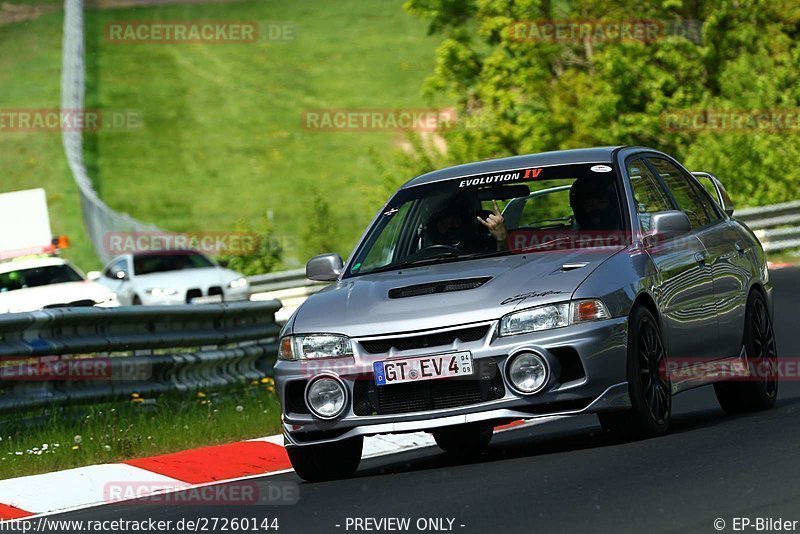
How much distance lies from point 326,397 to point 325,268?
1239 mm

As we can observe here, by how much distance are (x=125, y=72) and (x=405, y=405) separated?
202 ft

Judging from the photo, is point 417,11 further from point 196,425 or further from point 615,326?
point 615,326

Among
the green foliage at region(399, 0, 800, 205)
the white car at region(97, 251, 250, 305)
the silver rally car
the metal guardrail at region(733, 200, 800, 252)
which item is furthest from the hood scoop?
the green foliage at region(399, 0, 800, 205)

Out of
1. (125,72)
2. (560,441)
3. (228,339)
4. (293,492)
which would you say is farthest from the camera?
(125,72)

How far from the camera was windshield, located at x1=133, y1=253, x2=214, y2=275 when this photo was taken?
3030cm

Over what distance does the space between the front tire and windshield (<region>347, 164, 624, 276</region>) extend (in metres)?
0.65

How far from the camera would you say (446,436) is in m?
10.3

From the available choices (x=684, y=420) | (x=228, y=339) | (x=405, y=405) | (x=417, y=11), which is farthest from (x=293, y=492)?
(x=417, y=11)

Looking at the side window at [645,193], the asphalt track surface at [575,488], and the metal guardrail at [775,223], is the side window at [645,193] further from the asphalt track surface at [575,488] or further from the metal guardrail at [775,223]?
the metal guardrail at [775,223]

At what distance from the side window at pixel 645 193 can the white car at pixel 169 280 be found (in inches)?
746

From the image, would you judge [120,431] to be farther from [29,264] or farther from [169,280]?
[169,280]

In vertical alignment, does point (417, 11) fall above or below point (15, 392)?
above

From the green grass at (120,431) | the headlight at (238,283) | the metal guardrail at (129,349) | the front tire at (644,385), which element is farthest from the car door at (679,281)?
the headlight at (238,283)

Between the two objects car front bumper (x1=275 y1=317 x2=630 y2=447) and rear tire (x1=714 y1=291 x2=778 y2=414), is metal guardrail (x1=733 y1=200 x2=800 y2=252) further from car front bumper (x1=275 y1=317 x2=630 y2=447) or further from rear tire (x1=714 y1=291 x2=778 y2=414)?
car front bumper (x1=275 y1=317 x2=630 y2=447)
